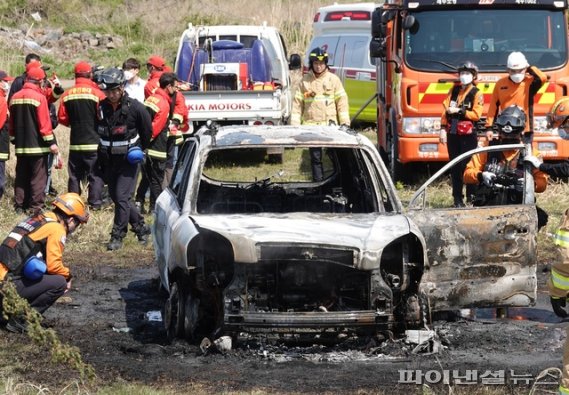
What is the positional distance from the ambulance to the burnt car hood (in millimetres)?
12528

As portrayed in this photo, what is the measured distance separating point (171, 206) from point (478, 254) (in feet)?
7.68

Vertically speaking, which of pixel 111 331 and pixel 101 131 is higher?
pixel 101 131

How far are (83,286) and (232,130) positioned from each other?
240cm

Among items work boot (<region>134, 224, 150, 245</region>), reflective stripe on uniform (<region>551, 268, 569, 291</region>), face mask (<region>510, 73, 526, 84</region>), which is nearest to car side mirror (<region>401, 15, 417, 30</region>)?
face mask (<region>510, 73, 526, 84</region>)

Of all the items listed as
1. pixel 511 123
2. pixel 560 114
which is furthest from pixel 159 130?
pixel 560 114

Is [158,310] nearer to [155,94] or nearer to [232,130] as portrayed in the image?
[232,130]

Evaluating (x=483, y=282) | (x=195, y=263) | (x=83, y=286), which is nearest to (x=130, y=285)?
(x=83, y=286)

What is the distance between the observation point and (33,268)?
312 inches

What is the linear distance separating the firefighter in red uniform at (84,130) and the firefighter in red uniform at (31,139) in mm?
242

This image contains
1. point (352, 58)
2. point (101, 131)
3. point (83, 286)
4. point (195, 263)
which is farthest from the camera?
point (352, 58)

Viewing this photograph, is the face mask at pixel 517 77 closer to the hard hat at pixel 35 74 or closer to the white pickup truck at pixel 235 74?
the white pickup truck at pixel 235 74

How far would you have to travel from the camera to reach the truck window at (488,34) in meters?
13.8

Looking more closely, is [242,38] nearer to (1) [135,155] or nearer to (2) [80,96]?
(2) [80,96]

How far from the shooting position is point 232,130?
870 cm
